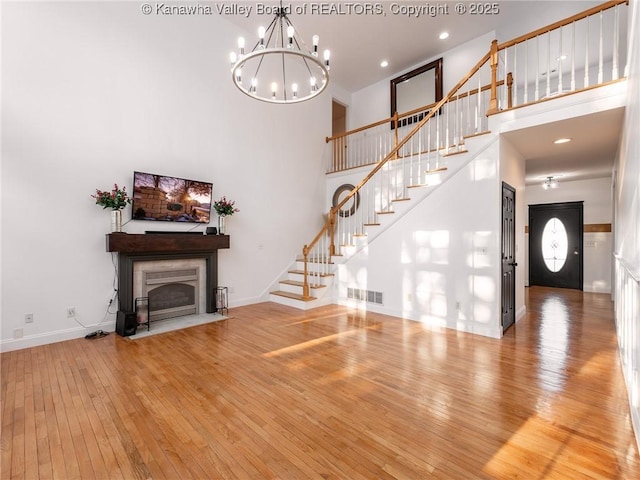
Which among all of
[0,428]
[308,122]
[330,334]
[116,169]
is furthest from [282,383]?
[308,122]

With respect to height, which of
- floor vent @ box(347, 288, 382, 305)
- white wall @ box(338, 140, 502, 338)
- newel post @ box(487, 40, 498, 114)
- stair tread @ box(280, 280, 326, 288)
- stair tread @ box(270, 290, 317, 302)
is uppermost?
newel post @ box(487, 40, 498, 114)

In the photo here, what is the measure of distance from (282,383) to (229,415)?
617mm

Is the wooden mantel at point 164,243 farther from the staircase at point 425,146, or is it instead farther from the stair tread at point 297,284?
the staircase at point 425,146

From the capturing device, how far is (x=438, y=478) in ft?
5.45

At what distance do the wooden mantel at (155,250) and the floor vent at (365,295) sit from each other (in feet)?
8.60

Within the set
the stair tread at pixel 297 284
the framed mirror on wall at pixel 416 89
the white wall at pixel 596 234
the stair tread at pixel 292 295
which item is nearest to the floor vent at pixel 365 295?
the stair tread at pixel 297 284

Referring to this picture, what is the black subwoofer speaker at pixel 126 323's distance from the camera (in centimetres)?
409

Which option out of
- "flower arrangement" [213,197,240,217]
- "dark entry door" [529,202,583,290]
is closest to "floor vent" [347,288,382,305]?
"flower arrangement" [213,197,240,217]

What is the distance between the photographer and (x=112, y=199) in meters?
4.07

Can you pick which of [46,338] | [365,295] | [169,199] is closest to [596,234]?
[365,295]

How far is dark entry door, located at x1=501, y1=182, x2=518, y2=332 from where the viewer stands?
14.2ft

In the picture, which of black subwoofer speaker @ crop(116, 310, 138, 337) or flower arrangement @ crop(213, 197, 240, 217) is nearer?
black subwoofer speaker @ crop(116, 310, 138, 337)

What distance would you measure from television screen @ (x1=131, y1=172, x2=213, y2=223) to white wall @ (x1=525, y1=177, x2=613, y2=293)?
983 cm

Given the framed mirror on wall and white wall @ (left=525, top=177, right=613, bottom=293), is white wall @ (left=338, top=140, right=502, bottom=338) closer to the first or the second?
the framed mirror on wall
